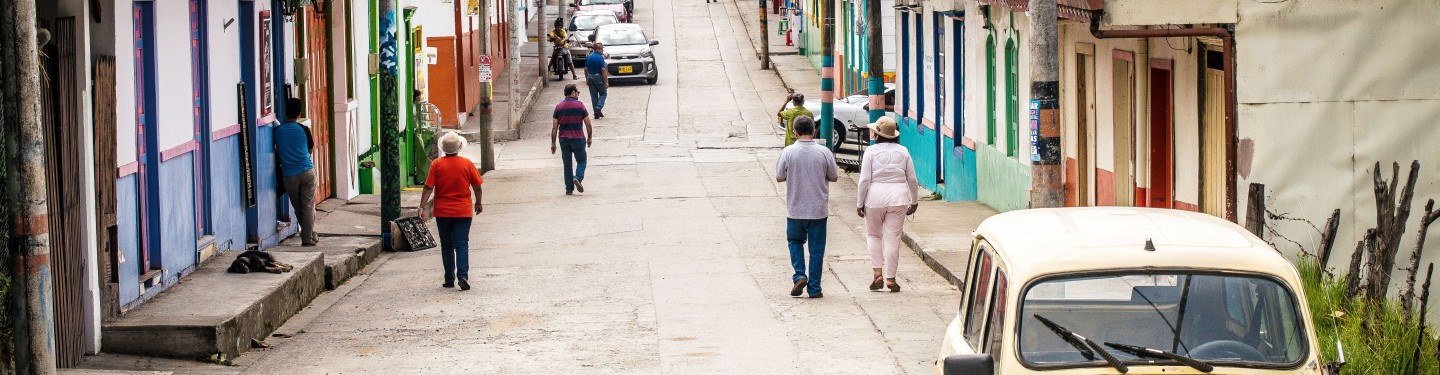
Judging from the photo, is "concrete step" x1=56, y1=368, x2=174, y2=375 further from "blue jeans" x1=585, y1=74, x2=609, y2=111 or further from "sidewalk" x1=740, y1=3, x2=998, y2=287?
"blue jeans" x1=585, y1=74, x2=609, y2=111

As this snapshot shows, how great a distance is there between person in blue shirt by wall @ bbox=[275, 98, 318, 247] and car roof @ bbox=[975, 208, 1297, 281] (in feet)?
33.6

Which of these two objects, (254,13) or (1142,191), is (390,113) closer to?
(254,13)

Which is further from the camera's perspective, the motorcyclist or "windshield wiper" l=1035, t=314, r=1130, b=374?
the motorcyclist

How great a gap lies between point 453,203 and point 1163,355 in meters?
9.19

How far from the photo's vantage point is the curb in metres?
14.1

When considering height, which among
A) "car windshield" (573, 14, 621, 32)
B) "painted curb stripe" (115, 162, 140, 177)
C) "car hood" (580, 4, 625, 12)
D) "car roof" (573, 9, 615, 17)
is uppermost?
"car hood" (580, 4, 625, 12)

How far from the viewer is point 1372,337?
8.67 meters

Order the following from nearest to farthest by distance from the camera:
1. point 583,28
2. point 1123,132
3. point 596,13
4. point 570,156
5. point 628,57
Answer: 1. point 1123,132
2. point 570,156
3. point 628,57
4. point 583,28
5. point 596,13

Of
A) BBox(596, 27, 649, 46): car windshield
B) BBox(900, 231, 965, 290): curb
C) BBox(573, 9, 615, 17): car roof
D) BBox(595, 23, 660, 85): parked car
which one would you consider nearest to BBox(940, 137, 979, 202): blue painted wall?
BBox(900, 231, 965, 290): curb

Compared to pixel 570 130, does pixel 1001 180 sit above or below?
below

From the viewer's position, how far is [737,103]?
3900 cm

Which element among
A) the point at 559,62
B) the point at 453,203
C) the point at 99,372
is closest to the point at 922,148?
the point at 453,203

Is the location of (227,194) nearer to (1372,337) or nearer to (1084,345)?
(1372,337)

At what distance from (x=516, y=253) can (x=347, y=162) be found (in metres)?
4.66
